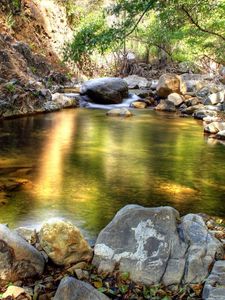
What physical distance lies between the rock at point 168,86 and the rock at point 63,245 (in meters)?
17.6

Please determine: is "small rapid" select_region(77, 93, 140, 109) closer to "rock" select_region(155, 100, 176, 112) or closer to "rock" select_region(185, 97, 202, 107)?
"rock" select_region(155, 100, 176, 112)

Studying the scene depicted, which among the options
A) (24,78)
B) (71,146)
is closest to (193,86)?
(24,78)

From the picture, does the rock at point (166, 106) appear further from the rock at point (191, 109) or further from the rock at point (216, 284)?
the rock at point (216, 284)

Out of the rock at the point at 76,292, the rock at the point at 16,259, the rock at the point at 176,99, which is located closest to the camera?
the rock at the point at 76,292

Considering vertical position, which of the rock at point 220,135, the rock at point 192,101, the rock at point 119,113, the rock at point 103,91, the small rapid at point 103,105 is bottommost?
the rock at point 220,135

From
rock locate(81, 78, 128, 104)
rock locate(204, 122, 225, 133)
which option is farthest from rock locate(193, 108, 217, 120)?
rock locate(81, 78, 128, 104)

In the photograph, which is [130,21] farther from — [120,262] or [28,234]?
[120,262]

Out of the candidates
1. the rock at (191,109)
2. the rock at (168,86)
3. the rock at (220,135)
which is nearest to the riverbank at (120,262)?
the rock at (220,135)

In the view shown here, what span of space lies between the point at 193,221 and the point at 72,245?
4.72 ft

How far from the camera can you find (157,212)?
4914 millimetres

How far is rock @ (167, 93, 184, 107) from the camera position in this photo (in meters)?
20.7

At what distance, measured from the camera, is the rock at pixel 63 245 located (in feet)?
15.5

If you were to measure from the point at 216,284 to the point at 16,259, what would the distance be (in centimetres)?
203

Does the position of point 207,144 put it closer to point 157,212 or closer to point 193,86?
point 157,212
